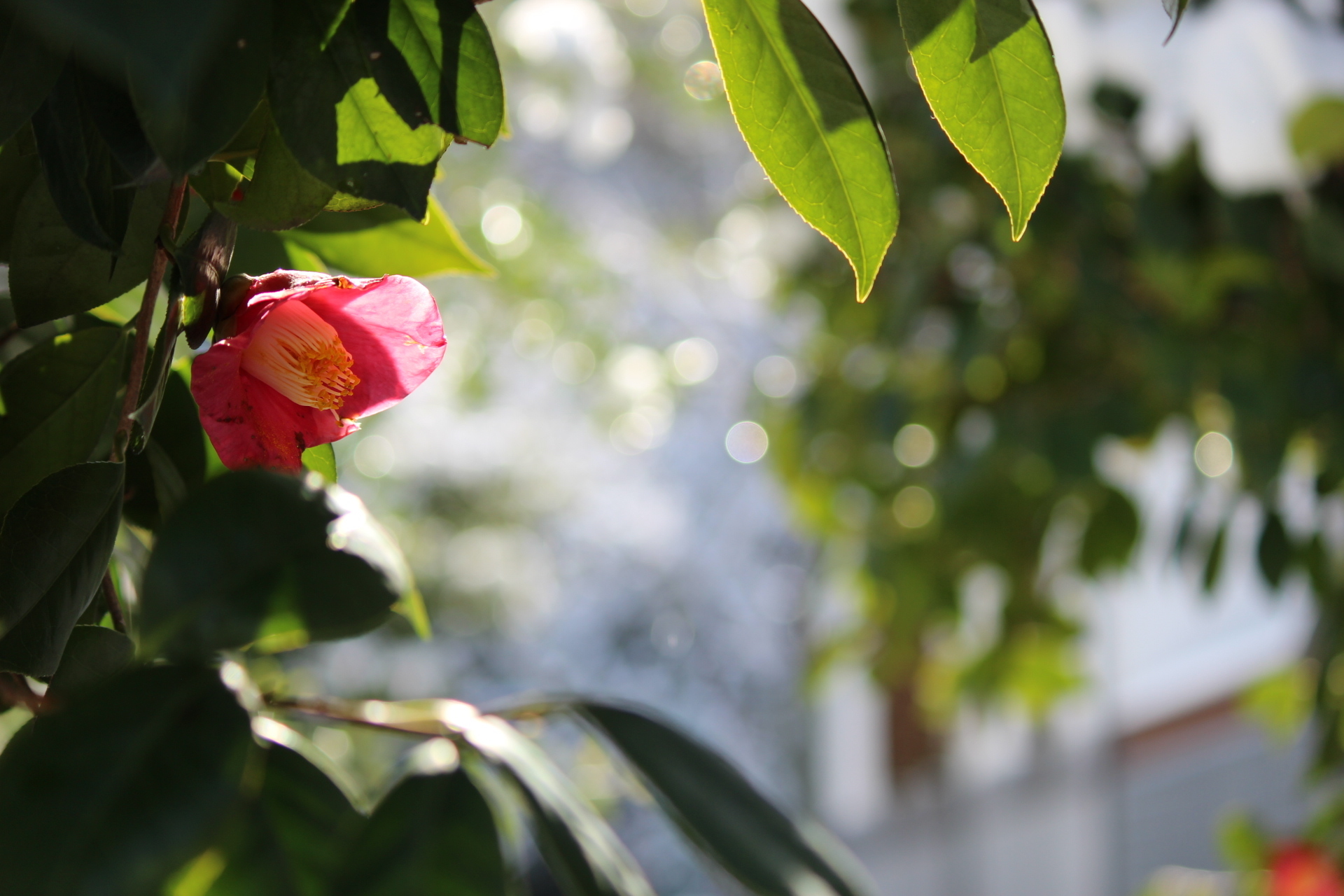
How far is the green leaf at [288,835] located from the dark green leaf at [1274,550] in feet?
2.11

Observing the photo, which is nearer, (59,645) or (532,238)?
(59,645)

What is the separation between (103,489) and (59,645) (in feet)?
0.06

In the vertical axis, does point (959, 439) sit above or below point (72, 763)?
below

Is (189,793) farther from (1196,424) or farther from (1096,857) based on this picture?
(1096,857)

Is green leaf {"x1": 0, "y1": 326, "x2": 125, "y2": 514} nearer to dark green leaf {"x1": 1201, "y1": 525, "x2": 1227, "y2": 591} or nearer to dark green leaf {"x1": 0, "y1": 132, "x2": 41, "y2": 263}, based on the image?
dark green leaf {"x1": 0, "y1": 132, "x2": 41, "y2": 263}

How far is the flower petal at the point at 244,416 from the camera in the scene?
17cm

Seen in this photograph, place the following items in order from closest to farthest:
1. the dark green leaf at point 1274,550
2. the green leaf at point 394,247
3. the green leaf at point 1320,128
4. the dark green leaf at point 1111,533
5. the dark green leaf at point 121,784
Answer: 1. the dark green leaf at point 121,784
2. the green leaf at point 394,247
3. the green leaf at point 1320,128
4. the dark green leaf at point 1274,550
5. the dark green leaf at point 1111,533

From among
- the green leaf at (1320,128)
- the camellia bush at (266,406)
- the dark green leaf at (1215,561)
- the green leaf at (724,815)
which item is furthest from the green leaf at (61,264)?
the dark green leaf at (1215,561)

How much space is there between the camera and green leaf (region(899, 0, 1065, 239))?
0.51 ft

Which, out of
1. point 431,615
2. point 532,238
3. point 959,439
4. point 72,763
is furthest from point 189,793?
point 431,615

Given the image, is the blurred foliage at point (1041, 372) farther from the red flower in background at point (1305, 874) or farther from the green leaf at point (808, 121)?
the green leaf at point (808, 121)

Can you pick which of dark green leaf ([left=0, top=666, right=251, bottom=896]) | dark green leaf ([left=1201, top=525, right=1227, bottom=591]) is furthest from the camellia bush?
dark green leaf ([left=1201, top=525, right=1227, bottom=591])

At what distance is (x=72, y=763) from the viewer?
0.37 feet

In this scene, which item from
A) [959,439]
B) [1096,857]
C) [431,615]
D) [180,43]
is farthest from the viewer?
[1096,857]
